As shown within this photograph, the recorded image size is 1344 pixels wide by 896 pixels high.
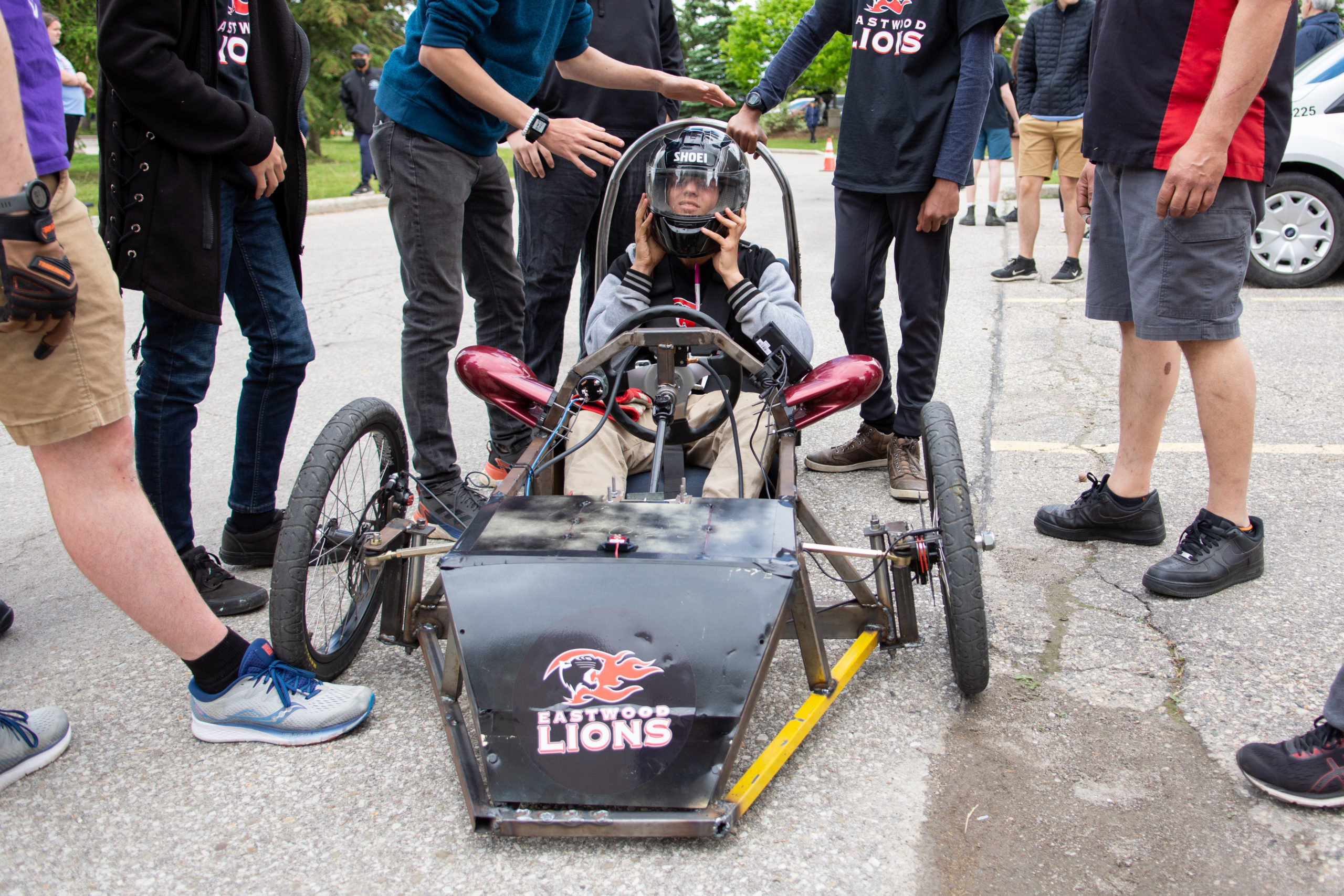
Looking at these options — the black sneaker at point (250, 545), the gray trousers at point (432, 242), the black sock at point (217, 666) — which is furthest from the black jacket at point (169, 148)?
the black sock at point (217, 666)

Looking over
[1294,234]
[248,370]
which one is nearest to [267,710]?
[248,370]

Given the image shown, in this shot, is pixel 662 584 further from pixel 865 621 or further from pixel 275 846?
pixel 275 846

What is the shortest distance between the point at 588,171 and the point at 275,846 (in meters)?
2.01

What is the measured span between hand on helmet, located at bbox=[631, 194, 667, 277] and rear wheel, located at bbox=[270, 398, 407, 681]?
37.4 inches

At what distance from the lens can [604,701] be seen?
193cm

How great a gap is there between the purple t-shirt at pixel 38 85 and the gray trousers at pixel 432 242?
110cm

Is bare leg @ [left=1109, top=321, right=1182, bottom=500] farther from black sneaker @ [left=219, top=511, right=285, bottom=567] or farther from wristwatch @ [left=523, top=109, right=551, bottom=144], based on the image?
black sneaker @ [left=219, top=511, right=285, bottom=567]

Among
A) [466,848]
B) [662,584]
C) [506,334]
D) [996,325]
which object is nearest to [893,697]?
[662,584]

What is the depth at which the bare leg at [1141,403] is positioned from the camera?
3.04 meters

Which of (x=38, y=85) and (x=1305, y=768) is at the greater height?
(x=38, y=85)

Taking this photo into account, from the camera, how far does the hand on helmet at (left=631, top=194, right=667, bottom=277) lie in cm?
323

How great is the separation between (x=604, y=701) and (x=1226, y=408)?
6.38ft

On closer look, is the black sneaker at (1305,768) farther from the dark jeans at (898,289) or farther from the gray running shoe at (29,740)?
the gray running shoe at (29,740)

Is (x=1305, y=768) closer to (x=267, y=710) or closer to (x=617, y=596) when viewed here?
(x=617, y=596)
